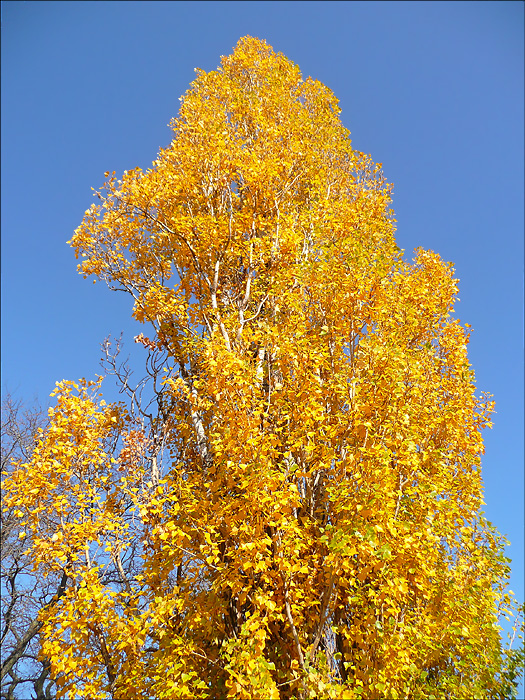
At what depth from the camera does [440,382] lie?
17.7 feet

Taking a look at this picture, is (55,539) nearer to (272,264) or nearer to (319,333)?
(319,333)

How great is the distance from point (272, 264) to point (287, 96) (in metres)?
5.39

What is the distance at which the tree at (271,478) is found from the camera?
12.1 feet

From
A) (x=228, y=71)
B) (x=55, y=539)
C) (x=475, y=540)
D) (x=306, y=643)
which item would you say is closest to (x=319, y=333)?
(x=475, y=540)

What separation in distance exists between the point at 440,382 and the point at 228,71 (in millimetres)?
9299

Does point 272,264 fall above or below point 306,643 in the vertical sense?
above

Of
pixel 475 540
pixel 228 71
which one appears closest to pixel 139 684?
pixel 475 540

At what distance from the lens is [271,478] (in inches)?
136

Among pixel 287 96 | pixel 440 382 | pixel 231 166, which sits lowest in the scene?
pixel 440 382

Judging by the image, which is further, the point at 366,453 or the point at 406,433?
the point at 406,433

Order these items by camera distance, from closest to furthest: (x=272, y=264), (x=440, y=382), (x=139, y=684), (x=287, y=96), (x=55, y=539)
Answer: (x=139, y=684)
(x=55, y=539)
(x=440, y=382)
(x=272, y=264)
(x=287, y=96)

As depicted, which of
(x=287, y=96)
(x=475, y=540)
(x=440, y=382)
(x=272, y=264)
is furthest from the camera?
(x=287, y=96)

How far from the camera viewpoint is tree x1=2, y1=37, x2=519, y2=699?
3691 mm

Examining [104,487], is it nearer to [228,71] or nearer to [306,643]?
[306,643]
